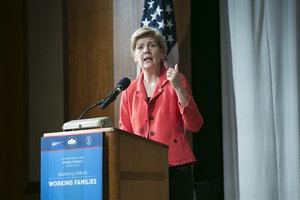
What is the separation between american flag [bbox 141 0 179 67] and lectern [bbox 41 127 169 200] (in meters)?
1.57

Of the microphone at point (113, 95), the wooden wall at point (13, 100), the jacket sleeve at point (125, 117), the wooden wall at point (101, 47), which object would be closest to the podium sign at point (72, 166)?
the microphone at point (113, 95)

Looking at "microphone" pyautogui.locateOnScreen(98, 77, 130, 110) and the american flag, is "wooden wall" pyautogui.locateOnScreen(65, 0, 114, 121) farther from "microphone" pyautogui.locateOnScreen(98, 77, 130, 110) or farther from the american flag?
"microphone" pyautogui.locateOnScreen(98, 77, 130, 110)

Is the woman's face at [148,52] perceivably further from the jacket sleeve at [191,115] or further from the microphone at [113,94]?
the microphone at [113,94]

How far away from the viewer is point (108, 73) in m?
4.77

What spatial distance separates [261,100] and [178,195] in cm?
122

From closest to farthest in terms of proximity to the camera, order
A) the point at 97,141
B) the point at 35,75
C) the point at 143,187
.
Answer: the point at 97,141, the point at 143,187, the point at 35,75

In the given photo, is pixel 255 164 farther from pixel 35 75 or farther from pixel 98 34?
pixel 35 75

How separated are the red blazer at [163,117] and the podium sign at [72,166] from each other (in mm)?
907

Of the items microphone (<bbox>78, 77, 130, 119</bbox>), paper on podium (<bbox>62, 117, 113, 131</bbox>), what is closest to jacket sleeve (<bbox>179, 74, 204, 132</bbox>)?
microphone (<bbox>78, 77, 130, 119</bbox>)

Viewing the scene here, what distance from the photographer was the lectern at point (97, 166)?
249cm

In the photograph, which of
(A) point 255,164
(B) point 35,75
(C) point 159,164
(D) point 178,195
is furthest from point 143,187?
(B) point 35,75

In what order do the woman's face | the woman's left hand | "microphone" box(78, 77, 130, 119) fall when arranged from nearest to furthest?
"microphone" box(78, 77, 130, 119)
the woman's left hand
the woman's face

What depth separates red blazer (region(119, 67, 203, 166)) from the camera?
339 cm

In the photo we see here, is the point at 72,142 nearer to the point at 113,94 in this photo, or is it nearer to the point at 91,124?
the point at 91,124
